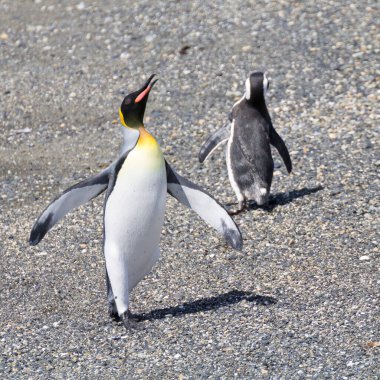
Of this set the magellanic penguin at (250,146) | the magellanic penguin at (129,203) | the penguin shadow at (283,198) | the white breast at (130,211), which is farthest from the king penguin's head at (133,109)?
the penguin shadow at (283,198)

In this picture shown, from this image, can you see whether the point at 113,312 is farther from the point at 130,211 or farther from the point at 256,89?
the point at 256,89

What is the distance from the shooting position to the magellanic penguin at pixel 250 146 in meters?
7.34

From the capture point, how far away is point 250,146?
24.5 ft

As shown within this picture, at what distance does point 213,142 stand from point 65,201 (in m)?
2.41

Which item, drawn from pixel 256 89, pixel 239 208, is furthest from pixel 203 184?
pixel 256 89

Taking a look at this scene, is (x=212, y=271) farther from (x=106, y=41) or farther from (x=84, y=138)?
(x=106, y=41)

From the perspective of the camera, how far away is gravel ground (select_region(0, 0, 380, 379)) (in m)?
5.36

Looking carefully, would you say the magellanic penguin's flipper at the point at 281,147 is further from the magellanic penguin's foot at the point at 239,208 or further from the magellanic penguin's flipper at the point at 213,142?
the magellanic penguin's foot at the point at 239,208

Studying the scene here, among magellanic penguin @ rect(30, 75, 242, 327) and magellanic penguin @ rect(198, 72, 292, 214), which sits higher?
magellanic penguin @ rect(30, 75, 242, 327)

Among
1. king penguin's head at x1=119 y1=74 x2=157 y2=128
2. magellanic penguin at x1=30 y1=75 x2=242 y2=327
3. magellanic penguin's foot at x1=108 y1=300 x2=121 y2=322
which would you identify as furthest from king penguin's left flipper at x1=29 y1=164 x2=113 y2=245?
magellanic penguin's foot at x1=108 y1=300 x2=121 y2=322

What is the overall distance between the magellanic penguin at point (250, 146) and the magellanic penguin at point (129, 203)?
163cm

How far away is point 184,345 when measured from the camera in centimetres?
538

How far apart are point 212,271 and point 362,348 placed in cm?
142

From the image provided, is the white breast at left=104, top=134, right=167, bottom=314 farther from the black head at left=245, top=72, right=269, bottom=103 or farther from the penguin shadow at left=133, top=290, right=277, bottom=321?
the black head at left=245, top=72, right=269, bottom=103
